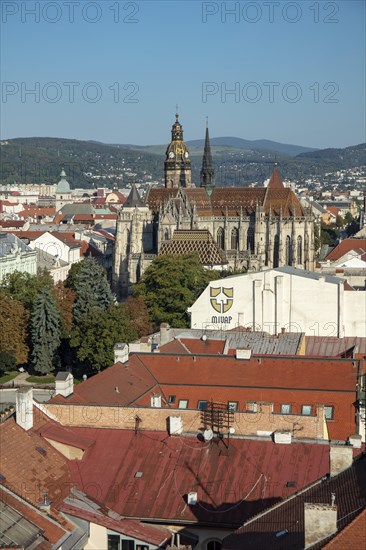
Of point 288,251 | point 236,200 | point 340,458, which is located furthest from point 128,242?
point 340,458

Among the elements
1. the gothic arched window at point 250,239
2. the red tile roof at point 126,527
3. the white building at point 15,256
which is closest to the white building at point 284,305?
the red tile roof at point 126,527

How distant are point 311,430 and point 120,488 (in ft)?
21.3

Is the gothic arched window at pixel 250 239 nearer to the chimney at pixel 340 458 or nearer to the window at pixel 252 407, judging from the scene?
the window at pixel 252 407

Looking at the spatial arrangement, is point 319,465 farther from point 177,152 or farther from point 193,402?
point 177,152

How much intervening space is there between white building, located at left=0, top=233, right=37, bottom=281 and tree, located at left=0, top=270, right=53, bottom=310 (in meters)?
6.94

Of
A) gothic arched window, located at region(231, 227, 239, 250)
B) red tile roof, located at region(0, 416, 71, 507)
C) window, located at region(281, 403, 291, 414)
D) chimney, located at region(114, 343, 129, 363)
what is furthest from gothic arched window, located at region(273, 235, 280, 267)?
red tile roof, located at region(0, 416, 71, 507)

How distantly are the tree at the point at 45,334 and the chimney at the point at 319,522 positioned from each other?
159 ft

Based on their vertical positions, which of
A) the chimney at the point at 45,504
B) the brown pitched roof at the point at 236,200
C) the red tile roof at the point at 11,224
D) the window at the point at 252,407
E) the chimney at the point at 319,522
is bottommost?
the chimney at the point at 45,504

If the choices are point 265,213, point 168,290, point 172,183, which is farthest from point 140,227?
point 168,290

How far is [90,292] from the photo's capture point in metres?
78.1

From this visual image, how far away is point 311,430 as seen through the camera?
3353cm

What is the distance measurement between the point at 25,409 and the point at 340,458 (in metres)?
9.50

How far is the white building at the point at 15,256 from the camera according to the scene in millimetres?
94438

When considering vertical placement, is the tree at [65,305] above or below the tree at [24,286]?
below
